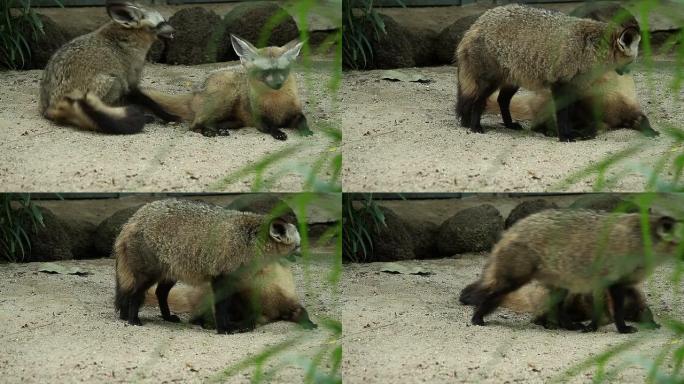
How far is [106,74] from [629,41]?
7.88 feet

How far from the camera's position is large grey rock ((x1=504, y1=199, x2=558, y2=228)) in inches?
185

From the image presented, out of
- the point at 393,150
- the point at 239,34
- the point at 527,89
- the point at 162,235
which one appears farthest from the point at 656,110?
the point at 162,235

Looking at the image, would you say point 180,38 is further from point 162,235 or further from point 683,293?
point 683,293

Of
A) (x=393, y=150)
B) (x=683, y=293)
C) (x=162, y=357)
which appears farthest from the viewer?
(x=683, y=293)

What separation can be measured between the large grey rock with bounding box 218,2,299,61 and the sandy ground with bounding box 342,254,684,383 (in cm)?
112

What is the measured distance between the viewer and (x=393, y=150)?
180 inches

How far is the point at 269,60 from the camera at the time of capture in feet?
15.8

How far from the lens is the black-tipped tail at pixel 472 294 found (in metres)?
4.62

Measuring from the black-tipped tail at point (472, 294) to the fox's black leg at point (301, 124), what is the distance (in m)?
1.02

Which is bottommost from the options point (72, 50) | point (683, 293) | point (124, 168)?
point (683, 293)

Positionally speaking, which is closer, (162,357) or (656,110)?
(162,357)

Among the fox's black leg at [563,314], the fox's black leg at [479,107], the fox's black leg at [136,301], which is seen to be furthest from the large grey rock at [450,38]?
the fox's black leg at [136,301]

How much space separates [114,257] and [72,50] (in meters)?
1.01

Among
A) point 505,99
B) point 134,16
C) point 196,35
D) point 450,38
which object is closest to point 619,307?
point 505,99
